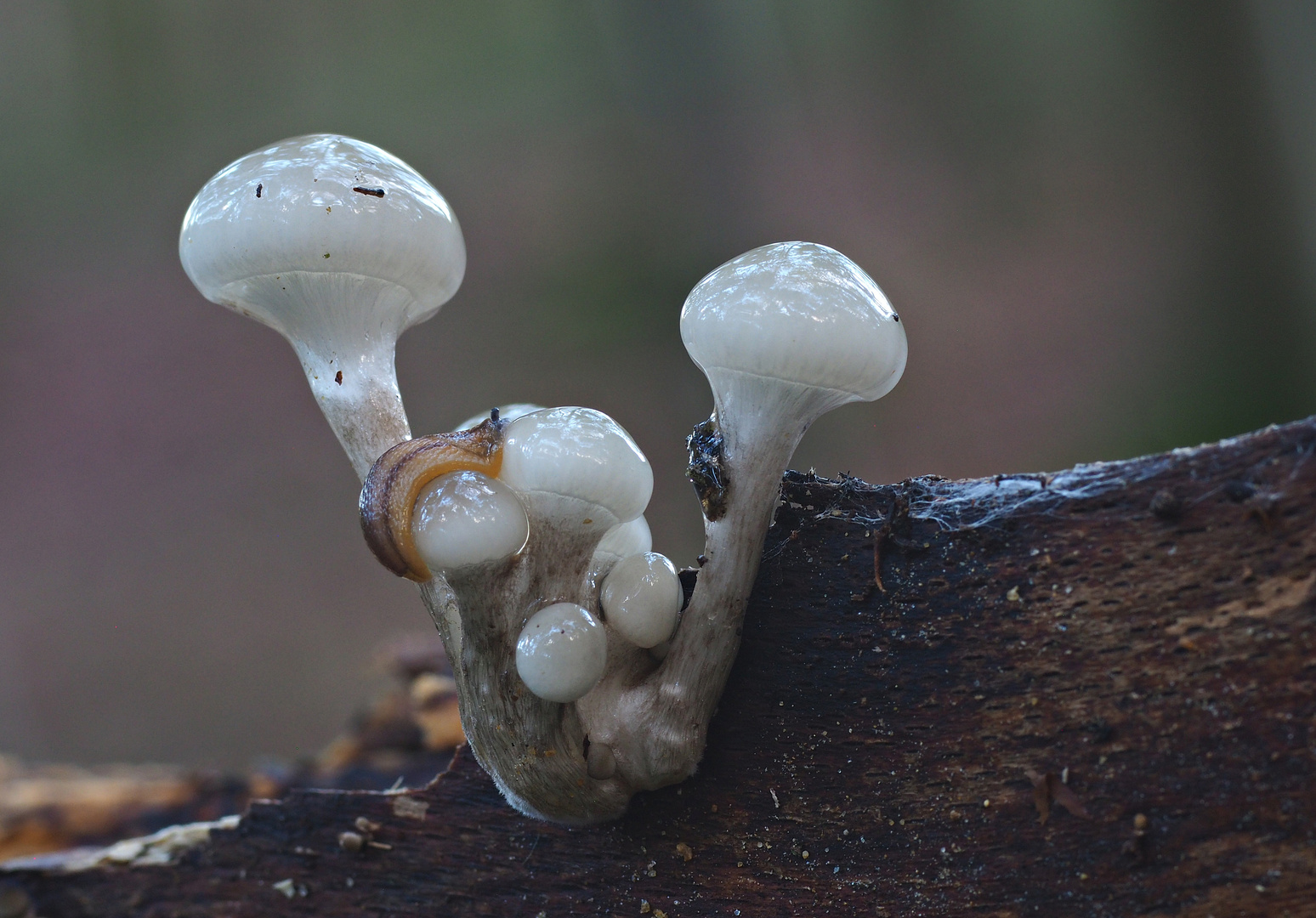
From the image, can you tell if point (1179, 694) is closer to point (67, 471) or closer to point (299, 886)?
point (299, 886)

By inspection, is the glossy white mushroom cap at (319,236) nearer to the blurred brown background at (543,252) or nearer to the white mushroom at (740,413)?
the white mushroom at (740,413)

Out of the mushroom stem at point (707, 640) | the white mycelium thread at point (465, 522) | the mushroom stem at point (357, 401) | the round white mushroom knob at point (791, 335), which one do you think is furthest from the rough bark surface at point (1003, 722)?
the mushroom stem at point (357, 401)

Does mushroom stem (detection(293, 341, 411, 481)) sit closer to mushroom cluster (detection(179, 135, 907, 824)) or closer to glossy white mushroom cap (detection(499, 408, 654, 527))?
mushroom cluster (detection(179, 135, 907, 824))

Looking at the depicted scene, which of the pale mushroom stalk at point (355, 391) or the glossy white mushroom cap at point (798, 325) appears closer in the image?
the glossy white mushroom cap at point (798, 325)

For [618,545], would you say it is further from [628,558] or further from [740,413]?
[740,413]

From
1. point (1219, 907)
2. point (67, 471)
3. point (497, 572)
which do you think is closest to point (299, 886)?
point (497, 572)

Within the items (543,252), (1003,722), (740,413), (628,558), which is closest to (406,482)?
(628,558)
